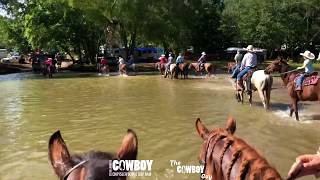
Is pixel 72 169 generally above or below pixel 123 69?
above

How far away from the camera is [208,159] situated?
3963 mm

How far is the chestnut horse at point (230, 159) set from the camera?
3199mm

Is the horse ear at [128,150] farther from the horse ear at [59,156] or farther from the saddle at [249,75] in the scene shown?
the saddle at [249,75]

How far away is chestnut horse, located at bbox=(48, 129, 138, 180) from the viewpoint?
2.53 meters

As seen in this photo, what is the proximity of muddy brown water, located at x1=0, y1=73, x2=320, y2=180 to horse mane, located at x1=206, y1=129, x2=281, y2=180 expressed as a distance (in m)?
4.27

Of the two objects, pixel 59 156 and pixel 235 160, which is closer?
pixel 59 156

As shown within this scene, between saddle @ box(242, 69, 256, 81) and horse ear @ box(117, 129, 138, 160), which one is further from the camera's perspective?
saddle @ box(242, 69, 256, 81)

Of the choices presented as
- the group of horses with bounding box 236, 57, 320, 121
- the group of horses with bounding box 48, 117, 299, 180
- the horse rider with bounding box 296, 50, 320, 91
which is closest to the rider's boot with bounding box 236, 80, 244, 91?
the group of horses with bounding box 236, 57, 320, 121

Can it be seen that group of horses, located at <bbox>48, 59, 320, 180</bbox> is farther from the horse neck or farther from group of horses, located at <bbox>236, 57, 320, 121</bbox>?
group of horses, located at <bbox>236, 57, 320, 121</bbox>

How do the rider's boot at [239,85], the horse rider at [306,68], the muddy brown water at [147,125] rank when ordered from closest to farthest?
the muddy brown water at [147,125] < the horse rider at [306,68] < the rider's boot at [239,85]

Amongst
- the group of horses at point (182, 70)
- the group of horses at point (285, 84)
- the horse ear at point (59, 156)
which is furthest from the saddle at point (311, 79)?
the group of horses at point (182, 70)

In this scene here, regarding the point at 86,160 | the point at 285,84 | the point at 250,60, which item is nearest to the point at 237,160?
the point at 86,160

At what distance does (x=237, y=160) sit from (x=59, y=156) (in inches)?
53.8

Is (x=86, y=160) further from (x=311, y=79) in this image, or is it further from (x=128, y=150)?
(x=311, y=79)
